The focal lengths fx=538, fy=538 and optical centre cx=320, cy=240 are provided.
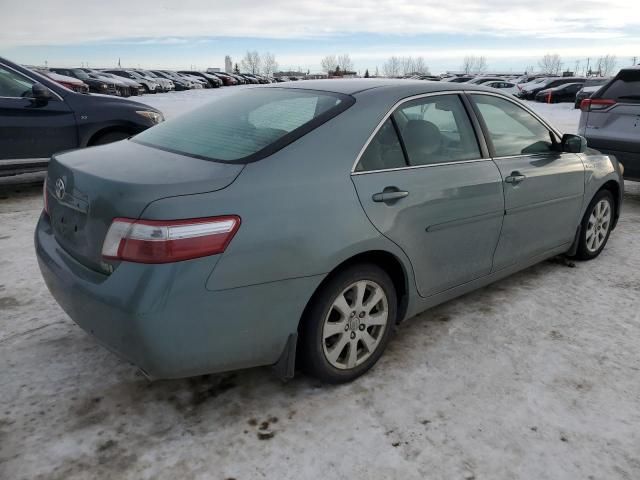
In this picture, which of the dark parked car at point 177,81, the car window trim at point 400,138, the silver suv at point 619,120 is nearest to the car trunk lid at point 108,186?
the car window trim at point 400,138

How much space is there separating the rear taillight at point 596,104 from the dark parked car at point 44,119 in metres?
5.47

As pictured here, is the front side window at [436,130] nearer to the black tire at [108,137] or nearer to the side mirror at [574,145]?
the side mirror at [574,145]

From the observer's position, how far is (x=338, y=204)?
7.98 feet

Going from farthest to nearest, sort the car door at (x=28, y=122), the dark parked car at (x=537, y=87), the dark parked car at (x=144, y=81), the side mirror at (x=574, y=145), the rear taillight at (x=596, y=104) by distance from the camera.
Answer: the dark parked car at (x=144, y=81), the dark parked car at (x=537, y=87), the rear taillight at (x=596, y=104), the car door at (x=28, y=122), the side mirror at (x=574, y=145)

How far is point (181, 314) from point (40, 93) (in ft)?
17.1

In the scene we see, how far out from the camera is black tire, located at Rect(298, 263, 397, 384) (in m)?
2.47

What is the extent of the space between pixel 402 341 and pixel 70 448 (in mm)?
1815

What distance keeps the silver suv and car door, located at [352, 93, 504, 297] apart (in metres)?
3.67

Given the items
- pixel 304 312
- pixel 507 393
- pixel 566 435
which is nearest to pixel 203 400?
pixel 304 312

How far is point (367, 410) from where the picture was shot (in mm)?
2520

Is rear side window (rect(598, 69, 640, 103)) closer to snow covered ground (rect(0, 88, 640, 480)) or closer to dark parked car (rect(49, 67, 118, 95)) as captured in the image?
snow covered ground (rect(0, 88, 640, 480))

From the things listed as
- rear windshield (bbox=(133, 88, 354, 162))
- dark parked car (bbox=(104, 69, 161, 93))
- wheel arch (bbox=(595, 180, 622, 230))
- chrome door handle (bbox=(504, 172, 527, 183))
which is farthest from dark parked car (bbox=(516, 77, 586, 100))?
rear windshield (bbox=(133, 88, 354, 162))

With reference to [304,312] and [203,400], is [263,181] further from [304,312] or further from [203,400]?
[203,400]

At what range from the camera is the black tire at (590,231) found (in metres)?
4.32
